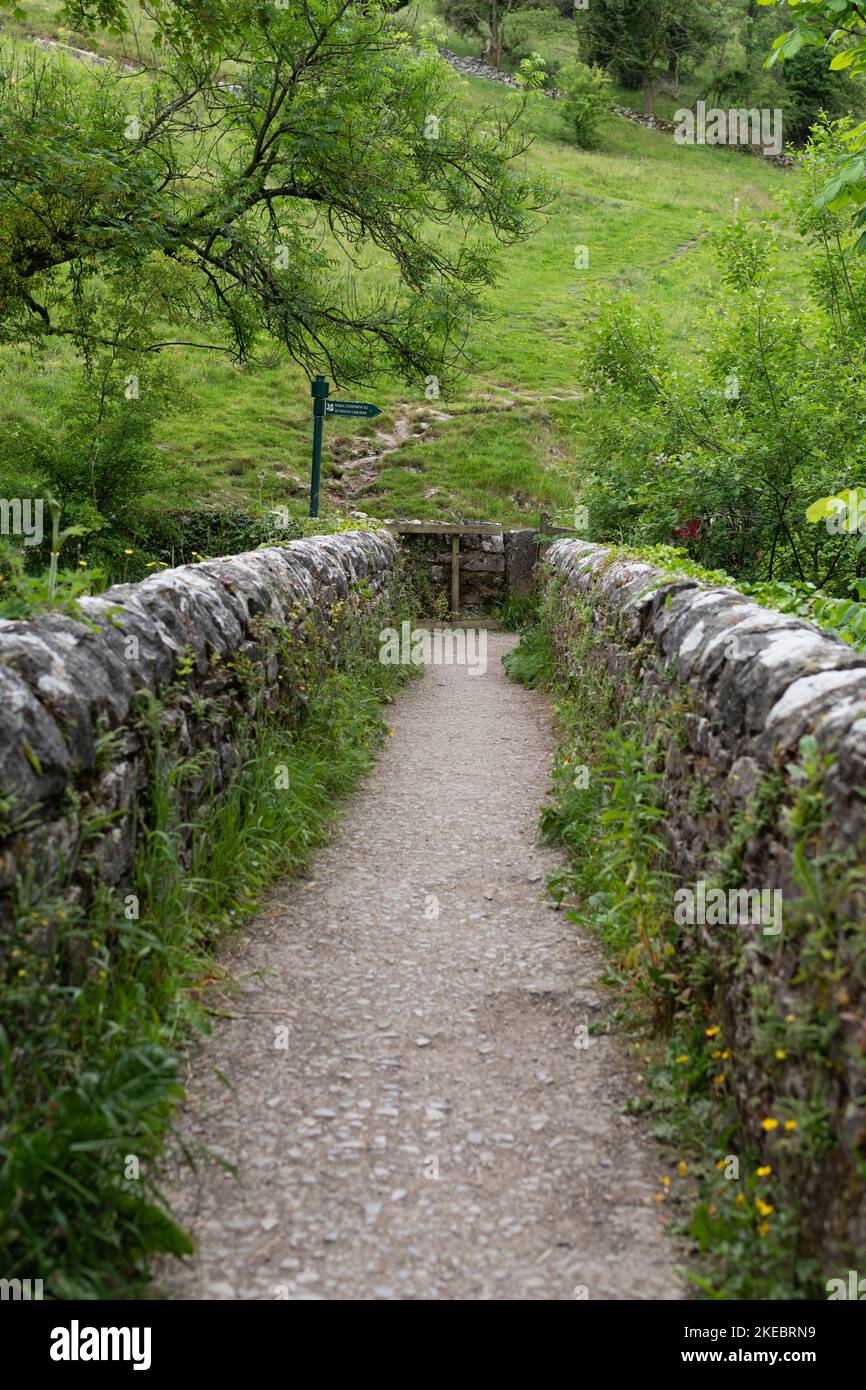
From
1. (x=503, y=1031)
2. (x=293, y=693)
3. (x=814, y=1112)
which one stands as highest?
(x=293, y=693)

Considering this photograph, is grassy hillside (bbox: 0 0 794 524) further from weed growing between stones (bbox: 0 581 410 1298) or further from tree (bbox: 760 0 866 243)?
weed growing between stones (bbox: 0 581 410 1298)

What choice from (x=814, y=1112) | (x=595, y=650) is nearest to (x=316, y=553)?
(x=595, y=650)

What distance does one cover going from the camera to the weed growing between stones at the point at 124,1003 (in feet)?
7.23

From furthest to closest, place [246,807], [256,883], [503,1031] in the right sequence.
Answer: [246,807]
[256,883]
[503,1031]

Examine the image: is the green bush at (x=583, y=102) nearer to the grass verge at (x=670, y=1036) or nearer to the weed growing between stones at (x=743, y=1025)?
the grass verge at (x=670, y=1036)

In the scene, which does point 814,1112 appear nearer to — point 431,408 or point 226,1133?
point 226,1133

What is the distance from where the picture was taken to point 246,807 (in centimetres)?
502

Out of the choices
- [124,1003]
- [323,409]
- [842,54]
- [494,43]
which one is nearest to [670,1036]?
[124,1003]

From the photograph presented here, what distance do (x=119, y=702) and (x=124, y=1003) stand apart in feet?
3.43

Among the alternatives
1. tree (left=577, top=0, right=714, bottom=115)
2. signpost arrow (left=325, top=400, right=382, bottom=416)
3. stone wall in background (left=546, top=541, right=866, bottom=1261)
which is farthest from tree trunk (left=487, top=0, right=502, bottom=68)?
stone wall in background (left=546, top=541, right=866, bottom=1261)

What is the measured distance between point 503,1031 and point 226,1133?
1.21 meters

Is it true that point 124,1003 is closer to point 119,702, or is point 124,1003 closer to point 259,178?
point 119,702

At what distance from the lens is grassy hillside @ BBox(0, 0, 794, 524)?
17.2 metres

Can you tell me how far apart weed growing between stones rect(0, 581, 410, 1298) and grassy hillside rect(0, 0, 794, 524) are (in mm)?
7861
